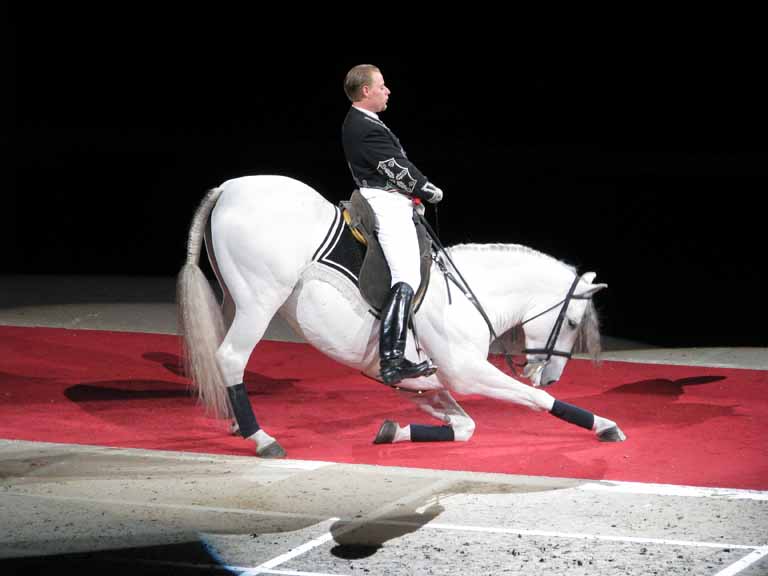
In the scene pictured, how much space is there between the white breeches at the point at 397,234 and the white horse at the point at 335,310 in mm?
230

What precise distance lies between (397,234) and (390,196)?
21 centimetres

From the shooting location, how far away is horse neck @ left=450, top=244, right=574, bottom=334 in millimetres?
6164

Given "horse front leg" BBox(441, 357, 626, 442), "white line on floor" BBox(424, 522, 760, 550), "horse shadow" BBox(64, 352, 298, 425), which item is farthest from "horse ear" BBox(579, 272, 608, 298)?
"horse shadow" BBox(64, 352, 298, 425)

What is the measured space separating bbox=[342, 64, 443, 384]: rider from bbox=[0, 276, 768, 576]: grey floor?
0.63 metres

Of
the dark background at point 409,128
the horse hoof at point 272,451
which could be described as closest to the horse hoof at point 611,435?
the horse hoof at point 272,451

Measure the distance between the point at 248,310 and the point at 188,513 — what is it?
4.62 feet

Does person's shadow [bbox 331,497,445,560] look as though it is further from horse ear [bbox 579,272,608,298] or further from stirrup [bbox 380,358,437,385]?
horse ear [bbox 579,272,608,298]

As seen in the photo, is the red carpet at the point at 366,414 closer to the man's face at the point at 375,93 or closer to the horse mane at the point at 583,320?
the horse mane at the point at 583,320

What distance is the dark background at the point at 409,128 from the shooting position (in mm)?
14930

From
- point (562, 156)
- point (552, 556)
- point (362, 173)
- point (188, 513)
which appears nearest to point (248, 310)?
point (362, 173)

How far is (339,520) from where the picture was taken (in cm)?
464

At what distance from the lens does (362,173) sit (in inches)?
232

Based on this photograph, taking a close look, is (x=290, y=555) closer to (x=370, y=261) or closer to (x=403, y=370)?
(x=403, y=370)

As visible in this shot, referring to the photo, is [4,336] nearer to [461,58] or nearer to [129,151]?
[129,151]
